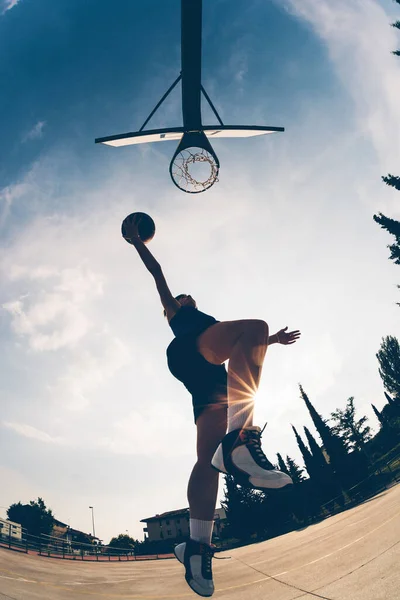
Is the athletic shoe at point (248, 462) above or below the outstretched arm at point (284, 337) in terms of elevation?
below

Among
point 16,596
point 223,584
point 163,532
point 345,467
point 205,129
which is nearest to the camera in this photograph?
point 205,129

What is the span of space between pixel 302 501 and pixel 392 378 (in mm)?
25515

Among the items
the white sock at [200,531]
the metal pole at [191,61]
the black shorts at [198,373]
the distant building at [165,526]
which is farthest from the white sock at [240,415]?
the distant building at [165,526]

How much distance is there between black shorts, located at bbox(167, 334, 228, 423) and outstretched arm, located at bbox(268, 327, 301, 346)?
2.86 ft

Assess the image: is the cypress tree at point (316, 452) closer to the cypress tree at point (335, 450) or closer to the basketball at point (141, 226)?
the cypress tree at point (335, 450)

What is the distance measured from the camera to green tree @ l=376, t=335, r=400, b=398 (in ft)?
145

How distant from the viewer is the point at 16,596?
300 inches

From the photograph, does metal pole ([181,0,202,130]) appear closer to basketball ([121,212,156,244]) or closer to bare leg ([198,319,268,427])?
basketball ([121,212,156,244])

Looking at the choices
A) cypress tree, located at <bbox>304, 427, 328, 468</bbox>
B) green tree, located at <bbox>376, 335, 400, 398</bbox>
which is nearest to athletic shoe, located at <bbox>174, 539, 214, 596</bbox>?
cypress tree, located at <bbox>304, 427, 328, 468</bbox>

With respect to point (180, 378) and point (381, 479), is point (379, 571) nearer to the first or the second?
point (180, 378)

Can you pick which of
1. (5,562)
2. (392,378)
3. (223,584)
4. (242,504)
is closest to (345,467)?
(242,504)

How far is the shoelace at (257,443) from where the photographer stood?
1582 millimetres

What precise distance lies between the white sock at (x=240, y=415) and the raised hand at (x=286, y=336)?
110 cm

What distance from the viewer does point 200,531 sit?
1918 millimetres
